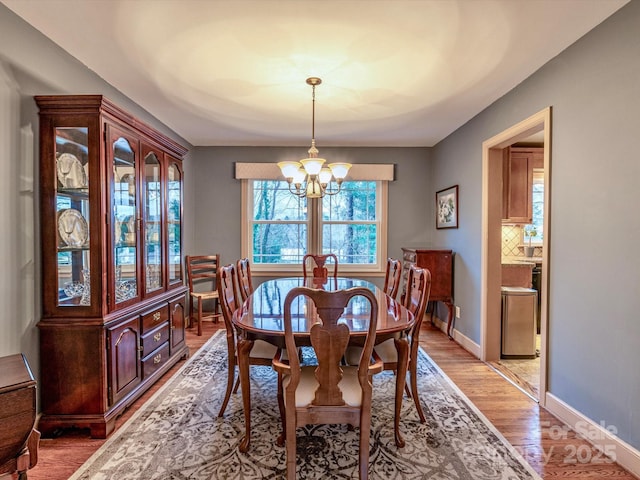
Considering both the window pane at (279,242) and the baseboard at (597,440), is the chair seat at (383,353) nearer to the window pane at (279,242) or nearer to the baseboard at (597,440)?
the baseboard at (597,440)

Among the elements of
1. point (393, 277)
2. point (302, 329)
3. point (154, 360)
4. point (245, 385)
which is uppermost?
point (393, 277)

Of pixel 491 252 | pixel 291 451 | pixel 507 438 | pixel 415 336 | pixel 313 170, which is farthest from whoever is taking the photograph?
pixel 491 252

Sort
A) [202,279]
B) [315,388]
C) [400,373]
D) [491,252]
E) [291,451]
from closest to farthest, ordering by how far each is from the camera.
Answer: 1. [291,451]
2. [315,388]
3. [400,373]
4. [491,252]
5. [202,279]

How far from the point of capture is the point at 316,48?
220cm

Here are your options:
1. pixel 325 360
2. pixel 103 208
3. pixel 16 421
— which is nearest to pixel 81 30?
pixel 103 208

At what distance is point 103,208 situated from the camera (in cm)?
207

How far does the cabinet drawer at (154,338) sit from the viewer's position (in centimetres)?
252

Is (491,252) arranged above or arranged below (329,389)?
above

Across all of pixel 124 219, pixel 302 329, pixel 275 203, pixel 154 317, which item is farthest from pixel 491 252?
pixel 124 219

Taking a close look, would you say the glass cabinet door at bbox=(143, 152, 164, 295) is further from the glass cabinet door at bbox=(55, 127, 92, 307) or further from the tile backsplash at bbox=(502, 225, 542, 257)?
the tile backsplash at bbox=(502, 225, 542, 257)

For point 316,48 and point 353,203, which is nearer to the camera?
point 316,48

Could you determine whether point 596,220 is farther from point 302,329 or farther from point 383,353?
point 302,329

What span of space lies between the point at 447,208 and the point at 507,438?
2744 mm

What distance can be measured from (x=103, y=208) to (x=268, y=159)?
2938mm
